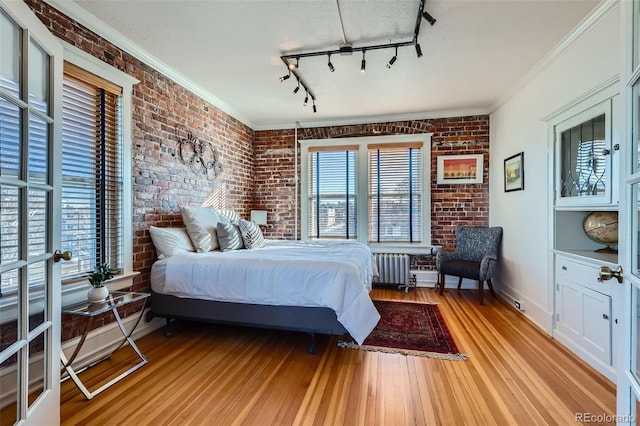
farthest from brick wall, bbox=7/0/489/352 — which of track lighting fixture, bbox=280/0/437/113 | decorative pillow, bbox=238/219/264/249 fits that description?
track lighting fixture, bbox=280/0/437/113

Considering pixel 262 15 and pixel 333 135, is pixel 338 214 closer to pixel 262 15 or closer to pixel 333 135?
pixel 333 135

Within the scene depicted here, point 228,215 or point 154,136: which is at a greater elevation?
point 154,136

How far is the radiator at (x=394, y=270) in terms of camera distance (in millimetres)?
4367

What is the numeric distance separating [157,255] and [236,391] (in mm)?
1663

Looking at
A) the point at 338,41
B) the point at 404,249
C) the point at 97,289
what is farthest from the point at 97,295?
the point at 404,249

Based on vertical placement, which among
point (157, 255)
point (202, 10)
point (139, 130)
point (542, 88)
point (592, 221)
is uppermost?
point (202, 10)

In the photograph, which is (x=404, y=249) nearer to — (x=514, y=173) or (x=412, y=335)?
(x=514, y=173)

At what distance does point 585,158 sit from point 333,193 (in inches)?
127

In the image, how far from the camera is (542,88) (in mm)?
2979

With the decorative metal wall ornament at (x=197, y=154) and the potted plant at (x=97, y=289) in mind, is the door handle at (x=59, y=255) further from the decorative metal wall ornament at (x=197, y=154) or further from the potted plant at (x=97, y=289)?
the decorative metal wall ornament at (x=197, y=154)

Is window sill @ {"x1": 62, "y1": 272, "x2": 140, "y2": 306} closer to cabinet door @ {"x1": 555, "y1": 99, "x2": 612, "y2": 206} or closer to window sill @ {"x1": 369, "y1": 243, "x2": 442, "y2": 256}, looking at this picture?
window sill @ {"x1": 369, "y1": 243, "x2": 442, "y2": 256}

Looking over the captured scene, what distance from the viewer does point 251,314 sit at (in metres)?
2.51

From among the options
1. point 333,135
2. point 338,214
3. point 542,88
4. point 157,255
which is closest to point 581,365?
point 542,88

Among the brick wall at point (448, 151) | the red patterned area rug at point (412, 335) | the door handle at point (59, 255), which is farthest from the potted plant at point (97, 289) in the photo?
the brick wall at point (448, 151)
